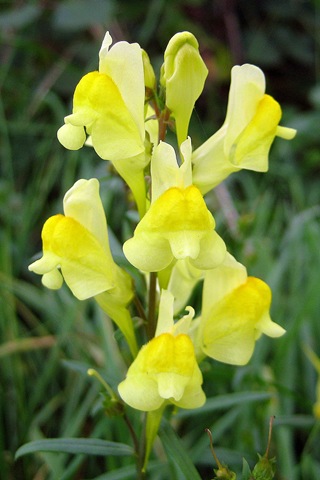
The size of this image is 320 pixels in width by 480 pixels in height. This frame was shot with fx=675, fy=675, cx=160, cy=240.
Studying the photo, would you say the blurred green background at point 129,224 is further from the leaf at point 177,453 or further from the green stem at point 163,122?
the green stem at point 163,122

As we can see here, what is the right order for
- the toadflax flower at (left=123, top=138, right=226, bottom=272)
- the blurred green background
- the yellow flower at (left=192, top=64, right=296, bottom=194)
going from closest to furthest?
1. the toadflax flower at (left=123, top=138, right=226, bottom=272)
2. the yellow flower at (left=192, top=64, right=296, bottom=194)
3. the blurred green background

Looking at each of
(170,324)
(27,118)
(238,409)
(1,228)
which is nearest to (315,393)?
(238,409)

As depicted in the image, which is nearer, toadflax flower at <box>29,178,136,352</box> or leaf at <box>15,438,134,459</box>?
toadflax flower at <box>29,178,136,352</box>

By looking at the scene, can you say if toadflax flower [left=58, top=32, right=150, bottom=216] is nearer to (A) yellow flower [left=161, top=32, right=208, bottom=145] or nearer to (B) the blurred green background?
(A) yellow flower [left=161, top=32, right=208, bottom=145]

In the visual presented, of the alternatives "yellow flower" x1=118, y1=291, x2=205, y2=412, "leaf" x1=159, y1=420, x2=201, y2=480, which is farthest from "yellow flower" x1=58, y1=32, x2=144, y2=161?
"leaf" x1=159, y1=420, x2=201, y2=480

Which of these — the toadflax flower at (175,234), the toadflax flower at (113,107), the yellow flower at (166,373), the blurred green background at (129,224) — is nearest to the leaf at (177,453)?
the blurred green background at (129,224)

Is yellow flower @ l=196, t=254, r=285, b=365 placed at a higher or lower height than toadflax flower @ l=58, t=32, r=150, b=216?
lower

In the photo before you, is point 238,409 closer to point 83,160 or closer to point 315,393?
point 315,393
